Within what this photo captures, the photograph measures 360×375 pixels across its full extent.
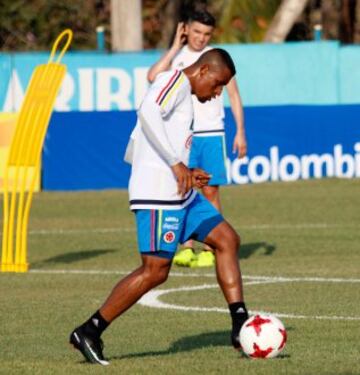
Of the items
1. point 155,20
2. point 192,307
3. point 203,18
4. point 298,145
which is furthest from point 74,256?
point 155,20

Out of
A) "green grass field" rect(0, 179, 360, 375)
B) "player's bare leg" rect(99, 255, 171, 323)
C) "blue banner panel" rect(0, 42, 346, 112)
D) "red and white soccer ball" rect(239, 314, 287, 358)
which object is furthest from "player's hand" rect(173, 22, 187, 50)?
"blue banner panel" rect(0, 42, 346, 112)

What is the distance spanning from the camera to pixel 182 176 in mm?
9125

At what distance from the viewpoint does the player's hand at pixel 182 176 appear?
29.9 ft

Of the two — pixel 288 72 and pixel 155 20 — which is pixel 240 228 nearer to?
pixel 288 72

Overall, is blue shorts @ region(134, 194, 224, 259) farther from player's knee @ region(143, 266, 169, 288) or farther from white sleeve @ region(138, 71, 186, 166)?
white sleeve @ region(138, 71, 186, 166)

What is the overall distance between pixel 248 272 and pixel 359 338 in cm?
417

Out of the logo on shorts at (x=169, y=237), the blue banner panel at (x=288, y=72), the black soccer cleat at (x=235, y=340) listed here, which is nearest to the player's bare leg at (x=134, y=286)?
the logo on shorts at (x=169, y=237)

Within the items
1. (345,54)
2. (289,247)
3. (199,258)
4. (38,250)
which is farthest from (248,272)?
(345,54)

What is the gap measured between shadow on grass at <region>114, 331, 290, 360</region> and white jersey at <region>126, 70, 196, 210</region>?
949mm

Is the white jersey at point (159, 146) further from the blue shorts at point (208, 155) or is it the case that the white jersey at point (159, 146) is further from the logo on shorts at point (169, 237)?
the blue shorts at point (208, 155)

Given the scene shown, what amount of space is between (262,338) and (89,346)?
991mm

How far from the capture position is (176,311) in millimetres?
11672

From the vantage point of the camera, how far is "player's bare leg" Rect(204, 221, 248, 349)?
31.1 ft

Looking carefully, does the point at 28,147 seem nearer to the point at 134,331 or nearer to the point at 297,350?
the point at 134,331
